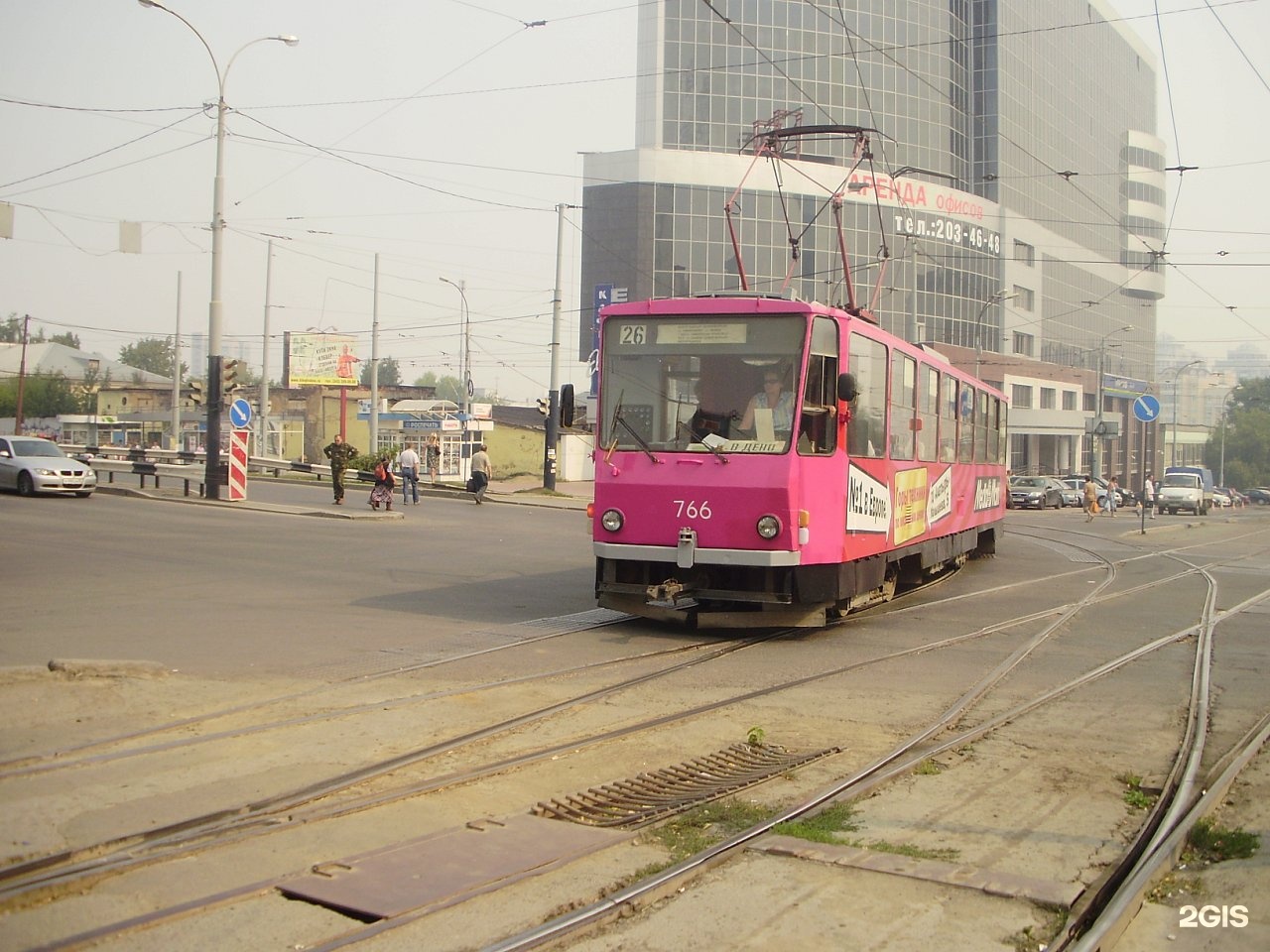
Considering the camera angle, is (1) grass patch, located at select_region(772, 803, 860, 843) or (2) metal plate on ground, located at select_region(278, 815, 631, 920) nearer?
(2) metal plate on ground, located at select_region(278, 815, 631, 920)

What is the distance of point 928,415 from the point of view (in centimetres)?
1625

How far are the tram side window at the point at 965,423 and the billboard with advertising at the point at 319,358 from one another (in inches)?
2267

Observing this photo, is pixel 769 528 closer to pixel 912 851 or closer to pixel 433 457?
pixel 912 851

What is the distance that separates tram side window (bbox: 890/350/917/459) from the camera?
14.0m

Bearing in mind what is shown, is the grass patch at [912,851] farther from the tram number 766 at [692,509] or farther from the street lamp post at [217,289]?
the street lamp post at [217,289]

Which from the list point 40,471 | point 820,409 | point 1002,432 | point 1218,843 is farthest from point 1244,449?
point 1218,843

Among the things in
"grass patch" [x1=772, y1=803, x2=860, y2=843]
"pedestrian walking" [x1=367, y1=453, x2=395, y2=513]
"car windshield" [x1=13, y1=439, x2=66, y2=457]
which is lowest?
"grass patch" [x1=772, y1=803, x2=860, y2=843]

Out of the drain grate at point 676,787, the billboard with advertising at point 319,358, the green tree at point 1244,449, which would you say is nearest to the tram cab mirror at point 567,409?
the drain grate at point 676,787

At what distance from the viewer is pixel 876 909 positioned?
15.6ft

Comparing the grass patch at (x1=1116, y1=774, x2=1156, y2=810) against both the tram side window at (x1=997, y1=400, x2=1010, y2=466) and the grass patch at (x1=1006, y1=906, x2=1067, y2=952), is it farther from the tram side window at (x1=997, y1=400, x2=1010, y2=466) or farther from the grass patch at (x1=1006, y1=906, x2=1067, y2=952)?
the tram side window at (x1=997, y1=400, x2=1010, y2=466)

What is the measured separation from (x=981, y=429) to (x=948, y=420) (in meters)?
3.72

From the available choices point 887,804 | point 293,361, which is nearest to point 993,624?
point 887,804

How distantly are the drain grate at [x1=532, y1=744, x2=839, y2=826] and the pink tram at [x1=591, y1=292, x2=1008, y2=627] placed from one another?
421 cm

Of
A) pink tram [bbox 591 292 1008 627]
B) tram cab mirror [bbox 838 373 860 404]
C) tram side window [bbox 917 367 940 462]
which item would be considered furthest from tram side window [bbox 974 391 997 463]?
tram cab mirror [bbox 838 373 860 404]
